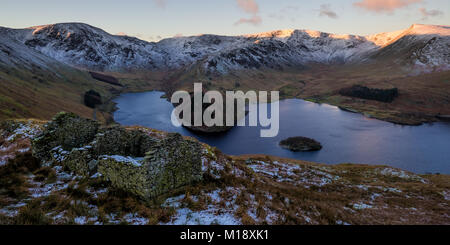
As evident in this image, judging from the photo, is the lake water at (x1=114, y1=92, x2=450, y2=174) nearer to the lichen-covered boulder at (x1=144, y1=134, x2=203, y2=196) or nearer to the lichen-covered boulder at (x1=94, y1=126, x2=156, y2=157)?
the lichen-covered boulder at (x1=94, y1=126, x2=156, y2=157)

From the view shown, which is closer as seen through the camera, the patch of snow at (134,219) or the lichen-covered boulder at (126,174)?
the patch of snow at (134,219)

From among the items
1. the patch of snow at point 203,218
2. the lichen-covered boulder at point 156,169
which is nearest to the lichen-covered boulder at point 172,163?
the lichen-covered boulder at point 156,169

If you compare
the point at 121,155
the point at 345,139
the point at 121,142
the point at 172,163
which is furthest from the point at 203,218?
the point at 345,139

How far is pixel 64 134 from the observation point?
1817 cm

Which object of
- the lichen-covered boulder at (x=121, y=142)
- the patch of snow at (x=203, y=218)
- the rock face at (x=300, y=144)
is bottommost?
the rock face at (x=300, y=144)

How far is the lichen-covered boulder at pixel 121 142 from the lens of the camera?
16.4 m

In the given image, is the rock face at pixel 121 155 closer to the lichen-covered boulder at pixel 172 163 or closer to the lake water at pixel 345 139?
the lichen-covered boulder at pixel 172 163

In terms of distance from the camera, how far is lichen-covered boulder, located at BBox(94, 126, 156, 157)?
53.8 feet

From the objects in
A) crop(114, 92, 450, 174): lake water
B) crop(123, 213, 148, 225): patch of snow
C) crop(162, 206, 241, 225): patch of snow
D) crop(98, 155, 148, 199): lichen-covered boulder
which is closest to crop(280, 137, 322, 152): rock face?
crop(114, 92, 450, 174): lake water

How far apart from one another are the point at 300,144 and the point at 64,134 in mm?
89449

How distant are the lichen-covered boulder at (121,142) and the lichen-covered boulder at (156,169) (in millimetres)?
2503

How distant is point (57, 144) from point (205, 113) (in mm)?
119096
